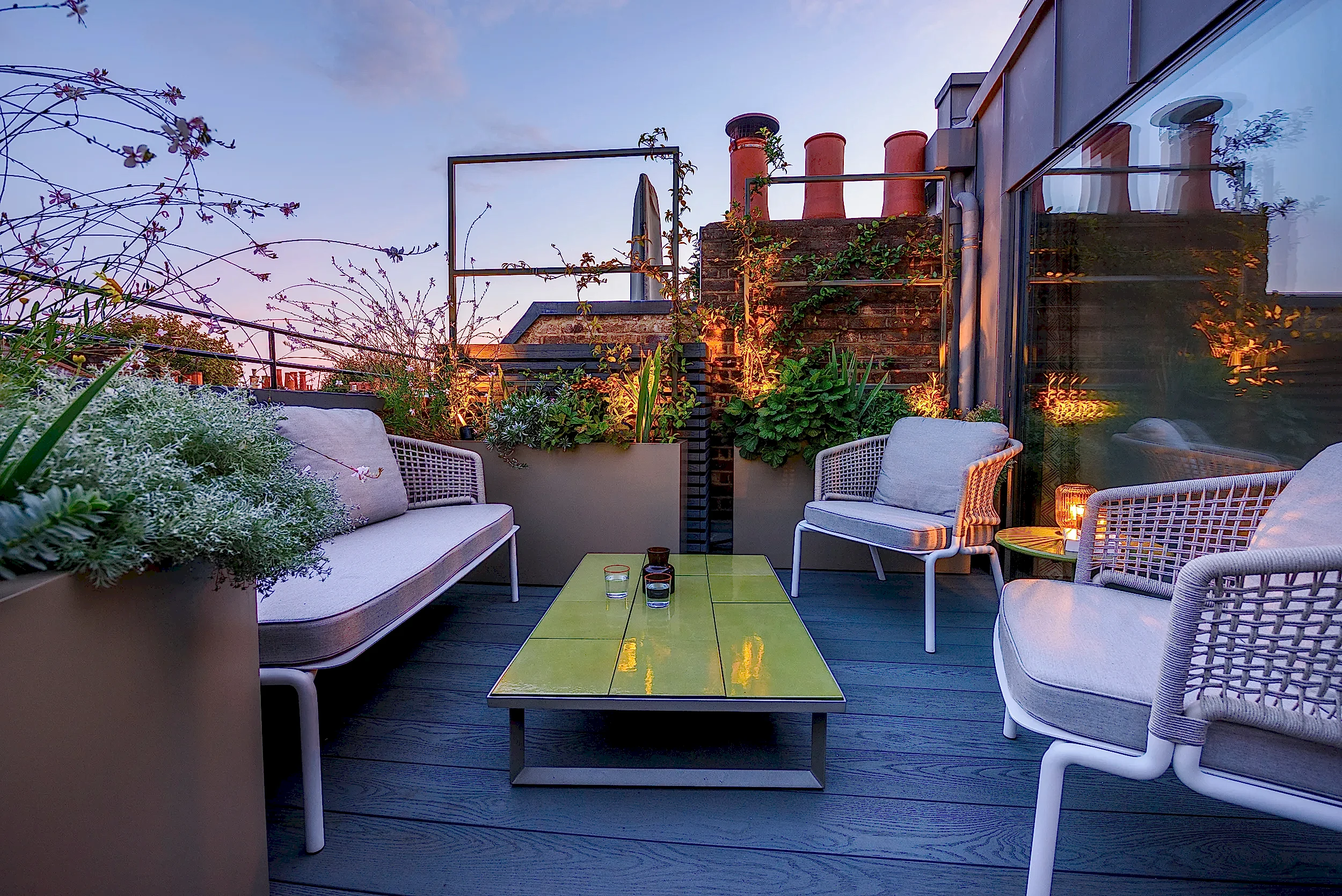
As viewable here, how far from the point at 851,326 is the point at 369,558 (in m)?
3.51

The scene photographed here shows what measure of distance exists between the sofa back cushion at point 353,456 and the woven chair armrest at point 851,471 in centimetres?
206

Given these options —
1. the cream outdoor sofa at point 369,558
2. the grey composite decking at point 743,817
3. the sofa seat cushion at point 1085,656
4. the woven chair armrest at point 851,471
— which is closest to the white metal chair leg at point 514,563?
the cream outdoor sofa at point 369,558

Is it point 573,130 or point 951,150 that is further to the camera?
point 573,130

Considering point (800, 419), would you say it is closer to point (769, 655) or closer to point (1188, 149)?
point (1188, 149)

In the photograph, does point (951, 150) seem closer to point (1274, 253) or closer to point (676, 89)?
point (676, 89)

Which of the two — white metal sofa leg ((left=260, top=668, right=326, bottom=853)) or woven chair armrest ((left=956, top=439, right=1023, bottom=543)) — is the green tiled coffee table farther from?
woven chair armrest ((left=956, top=439, right=1023, bottom=543))

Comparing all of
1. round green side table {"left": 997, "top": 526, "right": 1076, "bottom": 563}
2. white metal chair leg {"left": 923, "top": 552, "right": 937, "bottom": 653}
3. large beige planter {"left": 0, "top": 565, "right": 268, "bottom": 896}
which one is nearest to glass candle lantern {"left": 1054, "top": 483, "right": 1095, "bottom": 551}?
round green side table {"left": 997, "top": 526, "right": 1076, "bottom": 563}

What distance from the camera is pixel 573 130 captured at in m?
4.48

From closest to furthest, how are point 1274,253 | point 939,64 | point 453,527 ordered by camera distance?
1. point 1274,253
2. point 453,527
3. point 939,64

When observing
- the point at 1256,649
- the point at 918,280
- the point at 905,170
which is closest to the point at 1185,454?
the point at 1256,649

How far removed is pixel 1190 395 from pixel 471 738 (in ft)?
8.21

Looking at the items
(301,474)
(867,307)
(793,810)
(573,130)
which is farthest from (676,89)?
(793,810)

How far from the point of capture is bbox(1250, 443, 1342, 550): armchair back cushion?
1.19 m

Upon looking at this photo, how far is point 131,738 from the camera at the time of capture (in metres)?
0.81
